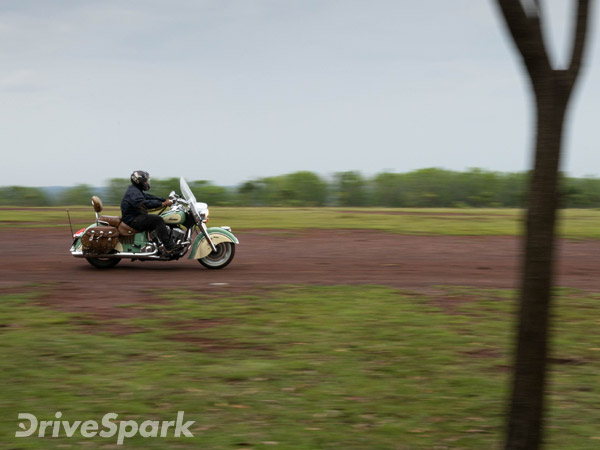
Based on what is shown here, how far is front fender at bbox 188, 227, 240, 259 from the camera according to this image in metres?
12.8

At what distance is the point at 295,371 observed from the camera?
6.49 meters

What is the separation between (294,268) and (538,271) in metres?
9.45

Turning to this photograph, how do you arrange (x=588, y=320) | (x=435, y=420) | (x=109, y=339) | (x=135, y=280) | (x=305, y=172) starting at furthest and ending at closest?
1. (x=305, y=172)
2. (x=135, y=280)
3. (x=588, y=320)
4. (x=109, y=339)
5. (x=435, y=420)

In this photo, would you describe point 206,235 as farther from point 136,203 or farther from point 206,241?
point 136,203

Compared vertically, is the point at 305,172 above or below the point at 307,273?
above

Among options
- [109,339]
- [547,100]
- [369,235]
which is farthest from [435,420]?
[369,235]

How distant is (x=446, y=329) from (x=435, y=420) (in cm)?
294

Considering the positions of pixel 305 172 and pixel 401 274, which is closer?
pixel 401 274

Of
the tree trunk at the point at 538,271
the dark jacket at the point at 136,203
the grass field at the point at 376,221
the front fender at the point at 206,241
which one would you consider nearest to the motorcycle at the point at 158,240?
the front fender at the point at 206,241

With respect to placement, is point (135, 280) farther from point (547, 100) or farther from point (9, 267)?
point (547, 100)

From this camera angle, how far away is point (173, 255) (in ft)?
42.7

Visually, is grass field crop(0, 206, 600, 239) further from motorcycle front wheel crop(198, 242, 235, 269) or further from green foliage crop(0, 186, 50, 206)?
motorcycle front wheel crop(198, 242, 235, 269)

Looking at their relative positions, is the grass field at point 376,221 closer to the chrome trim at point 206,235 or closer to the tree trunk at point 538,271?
the chrome trim at point 206,235

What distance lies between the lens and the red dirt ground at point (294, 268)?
1109 cm
